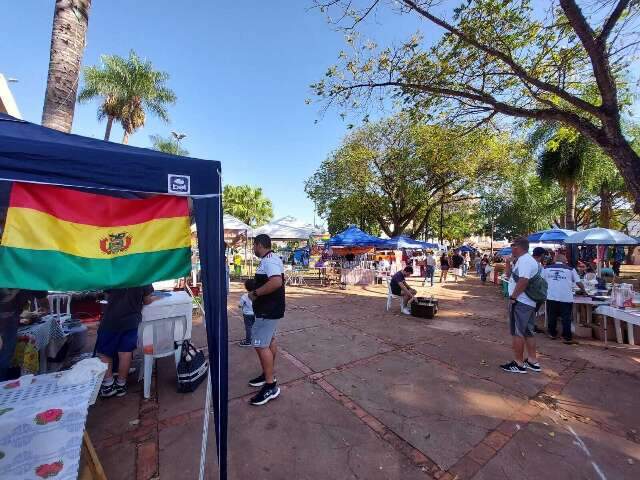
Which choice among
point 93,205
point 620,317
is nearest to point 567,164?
point 620,317

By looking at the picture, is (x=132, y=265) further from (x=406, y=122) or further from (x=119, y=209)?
(x=406, y=122)

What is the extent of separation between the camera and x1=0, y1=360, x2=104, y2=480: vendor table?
187 centimetres

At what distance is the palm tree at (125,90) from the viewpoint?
57.1ft

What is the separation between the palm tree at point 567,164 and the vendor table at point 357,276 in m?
10.3

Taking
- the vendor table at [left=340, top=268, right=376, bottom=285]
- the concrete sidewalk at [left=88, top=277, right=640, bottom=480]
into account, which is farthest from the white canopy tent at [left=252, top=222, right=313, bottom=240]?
the concrete sidewalk at [left=88, top=277, right=640, bottom=480]

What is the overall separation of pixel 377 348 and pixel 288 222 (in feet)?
44.7

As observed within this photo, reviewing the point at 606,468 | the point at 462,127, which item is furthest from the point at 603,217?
the point at 606,468

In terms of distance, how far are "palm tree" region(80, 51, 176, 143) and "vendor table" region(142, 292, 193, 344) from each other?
19144 millimetres

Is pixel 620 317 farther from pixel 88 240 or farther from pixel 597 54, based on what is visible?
pixel 88 240

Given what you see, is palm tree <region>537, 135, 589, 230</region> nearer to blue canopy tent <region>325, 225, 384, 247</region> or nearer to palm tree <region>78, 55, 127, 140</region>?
blue canopy tent <region>325, 225, 384, 247</region>

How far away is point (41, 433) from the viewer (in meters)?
1.94

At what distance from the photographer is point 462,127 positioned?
7895 mm

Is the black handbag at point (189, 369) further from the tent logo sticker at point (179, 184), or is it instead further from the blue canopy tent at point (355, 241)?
the blue canopy tent at point (355, 241)

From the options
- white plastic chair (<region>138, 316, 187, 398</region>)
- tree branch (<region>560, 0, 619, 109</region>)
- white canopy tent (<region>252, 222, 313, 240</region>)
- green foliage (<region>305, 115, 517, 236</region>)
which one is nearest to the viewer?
white plastic chair (<region>138, 316, 187, 398</region>)
